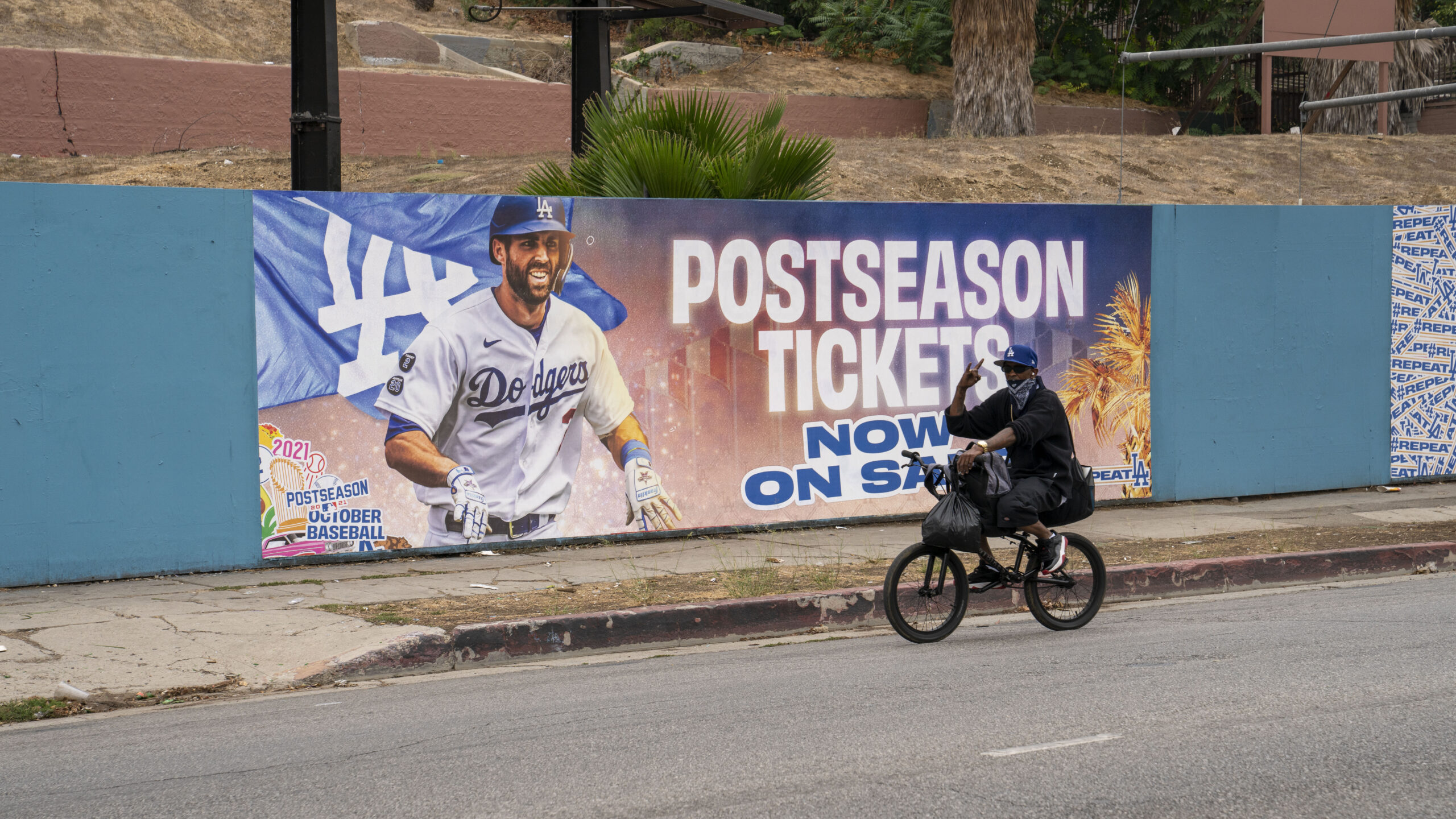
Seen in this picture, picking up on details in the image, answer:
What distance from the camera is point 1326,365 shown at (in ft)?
44.2

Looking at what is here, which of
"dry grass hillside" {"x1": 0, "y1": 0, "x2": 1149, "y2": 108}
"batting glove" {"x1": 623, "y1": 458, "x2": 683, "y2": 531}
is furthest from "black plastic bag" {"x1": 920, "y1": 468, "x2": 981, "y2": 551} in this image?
"dry grass hillside" {"x1": 0, "y1": 0, "x2": 1149, "y2": 108}

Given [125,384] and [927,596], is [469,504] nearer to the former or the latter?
[125,384]

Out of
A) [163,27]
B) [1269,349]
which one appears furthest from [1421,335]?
[163,27]

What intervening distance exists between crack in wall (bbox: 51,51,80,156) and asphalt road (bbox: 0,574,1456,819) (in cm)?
1693

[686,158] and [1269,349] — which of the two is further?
[1269,349]

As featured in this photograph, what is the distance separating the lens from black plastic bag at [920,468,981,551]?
7328mm

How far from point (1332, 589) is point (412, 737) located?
22.9 ft

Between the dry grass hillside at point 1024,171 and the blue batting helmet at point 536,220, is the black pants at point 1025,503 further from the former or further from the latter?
the dry grass hillside at point 1024,171

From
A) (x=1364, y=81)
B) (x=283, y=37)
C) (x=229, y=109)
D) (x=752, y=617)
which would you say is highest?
(x=283, y=37)

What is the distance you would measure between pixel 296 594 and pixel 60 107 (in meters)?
15.2

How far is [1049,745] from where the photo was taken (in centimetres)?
528

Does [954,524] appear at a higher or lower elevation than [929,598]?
higher

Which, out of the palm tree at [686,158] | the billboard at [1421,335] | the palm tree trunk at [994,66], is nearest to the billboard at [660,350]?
the palm tree at [686,158]

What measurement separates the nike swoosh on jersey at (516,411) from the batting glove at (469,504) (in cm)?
40
